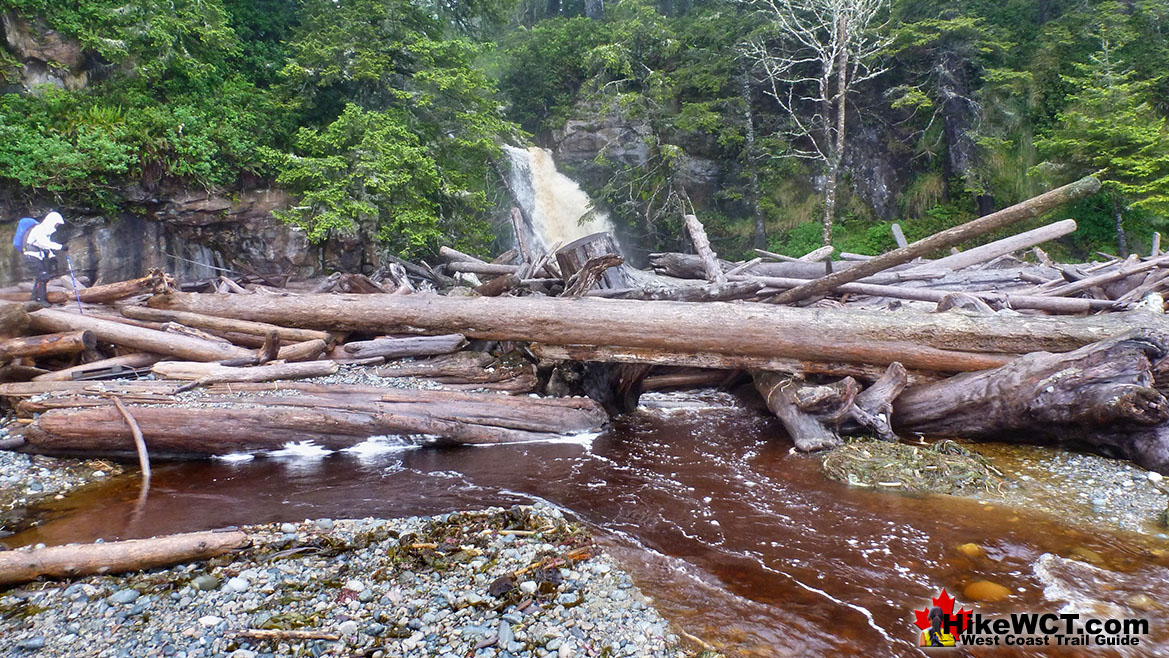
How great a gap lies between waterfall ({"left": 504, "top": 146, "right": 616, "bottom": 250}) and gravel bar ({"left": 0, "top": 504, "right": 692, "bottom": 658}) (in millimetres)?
17696

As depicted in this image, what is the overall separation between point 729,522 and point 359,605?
2844 millimetres

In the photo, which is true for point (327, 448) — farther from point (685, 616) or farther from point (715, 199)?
point (715, 199)

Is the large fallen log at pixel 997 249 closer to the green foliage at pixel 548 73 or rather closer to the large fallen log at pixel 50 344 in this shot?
the large fallen log at pixel 50 344

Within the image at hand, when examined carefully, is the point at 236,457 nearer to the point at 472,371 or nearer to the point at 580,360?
the point at 472,371

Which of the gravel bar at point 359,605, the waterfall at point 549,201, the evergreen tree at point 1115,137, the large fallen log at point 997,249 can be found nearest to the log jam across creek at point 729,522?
the gravel bar at point 359,605

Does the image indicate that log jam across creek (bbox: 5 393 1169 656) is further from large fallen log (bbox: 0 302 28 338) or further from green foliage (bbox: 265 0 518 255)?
green foliage (bbox: 265 0 518 255)

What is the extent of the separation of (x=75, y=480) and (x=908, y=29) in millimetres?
23566

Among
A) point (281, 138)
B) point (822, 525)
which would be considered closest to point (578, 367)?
point (822, 525)

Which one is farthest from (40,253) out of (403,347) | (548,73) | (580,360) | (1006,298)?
(548,73)

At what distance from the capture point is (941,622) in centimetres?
326

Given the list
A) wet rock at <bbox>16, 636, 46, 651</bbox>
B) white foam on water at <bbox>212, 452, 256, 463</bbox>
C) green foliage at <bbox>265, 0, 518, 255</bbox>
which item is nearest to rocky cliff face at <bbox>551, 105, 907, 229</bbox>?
green foliage at <bbox>265, 0, 518, 255</bbox>

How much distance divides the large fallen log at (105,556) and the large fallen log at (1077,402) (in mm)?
6892

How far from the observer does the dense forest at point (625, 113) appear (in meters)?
14.2

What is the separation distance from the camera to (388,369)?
8227 millimetres
